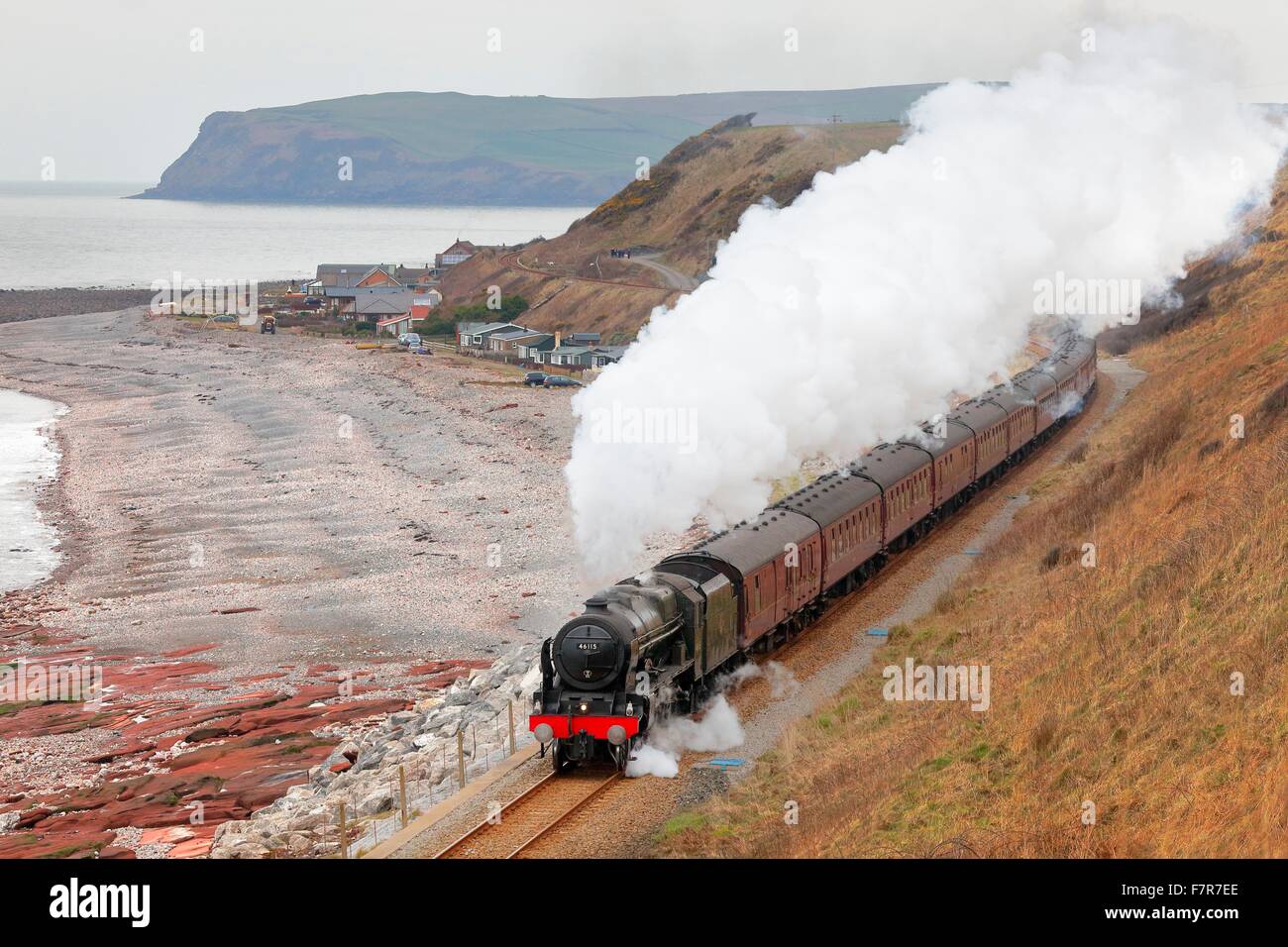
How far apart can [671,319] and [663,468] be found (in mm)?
4675

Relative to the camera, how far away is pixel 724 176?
177 m

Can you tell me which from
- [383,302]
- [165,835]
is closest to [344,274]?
[383,302]

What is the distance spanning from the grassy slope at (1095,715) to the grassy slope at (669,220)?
97.7 meters

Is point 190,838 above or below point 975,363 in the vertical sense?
below

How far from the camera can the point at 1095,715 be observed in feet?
69.5

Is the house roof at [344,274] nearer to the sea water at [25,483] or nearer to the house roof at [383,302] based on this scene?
the house roof at [383,302]

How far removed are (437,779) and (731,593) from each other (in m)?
6.72

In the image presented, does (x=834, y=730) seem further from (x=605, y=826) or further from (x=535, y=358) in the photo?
(x=535, y=358)

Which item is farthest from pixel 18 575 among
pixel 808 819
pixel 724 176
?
pixel 724 176

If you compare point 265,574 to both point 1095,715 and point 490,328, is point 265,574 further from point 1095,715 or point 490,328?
point 490,328

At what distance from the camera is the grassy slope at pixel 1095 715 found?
1750cm

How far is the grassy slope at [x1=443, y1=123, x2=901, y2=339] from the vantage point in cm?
14125

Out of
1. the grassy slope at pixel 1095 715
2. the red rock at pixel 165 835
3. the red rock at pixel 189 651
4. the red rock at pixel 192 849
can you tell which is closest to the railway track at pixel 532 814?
the grassy slope at pixel 1095 715

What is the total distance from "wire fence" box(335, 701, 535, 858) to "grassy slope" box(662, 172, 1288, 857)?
15.6ft
